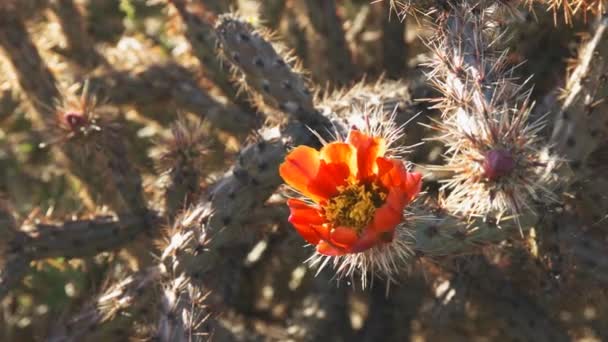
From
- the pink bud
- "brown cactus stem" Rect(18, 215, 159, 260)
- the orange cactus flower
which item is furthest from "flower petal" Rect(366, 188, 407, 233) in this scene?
"brown cactus stem" Rect(18, 215, 159, 260)

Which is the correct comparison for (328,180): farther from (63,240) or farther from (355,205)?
→ (63,240)

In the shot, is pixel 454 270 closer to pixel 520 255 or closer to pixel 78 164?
pixel 520 255

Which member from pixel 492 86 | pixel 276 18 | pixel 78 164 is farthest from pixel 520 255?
pixel 276 18

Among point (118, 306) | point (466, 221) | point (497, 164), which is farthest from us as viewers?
point (118, 306)

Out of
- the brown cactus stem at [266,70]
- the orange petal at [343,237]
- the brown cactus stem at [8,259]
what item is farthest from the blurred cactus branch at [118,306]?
the orange petal at [343,237]

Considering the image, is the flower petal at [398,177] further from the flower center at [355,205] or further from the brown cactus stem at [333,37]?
the brown cactus stem at [333,37]

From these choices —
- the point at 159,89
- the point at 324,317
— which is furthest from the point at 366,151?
the point at 159,89
